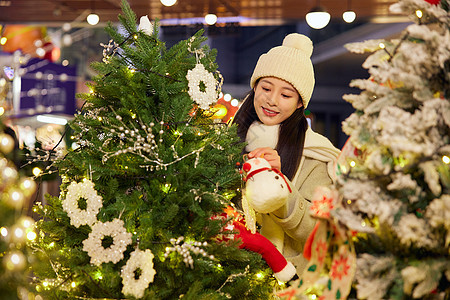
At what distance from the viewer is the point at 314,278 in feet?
3.49

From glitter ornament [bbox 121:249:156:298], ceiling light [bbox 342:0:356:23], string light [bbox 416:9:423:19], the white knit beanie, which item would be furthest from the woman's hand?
ceiling light [bbox 342:0:356:23]

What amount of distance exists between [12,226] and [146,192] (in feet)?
1.75

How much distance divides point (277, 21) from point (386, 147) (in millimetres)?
6141

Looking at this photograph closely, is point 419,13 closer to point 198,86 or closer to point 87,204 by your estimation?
point 198,86

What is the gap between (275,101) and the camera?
203cm

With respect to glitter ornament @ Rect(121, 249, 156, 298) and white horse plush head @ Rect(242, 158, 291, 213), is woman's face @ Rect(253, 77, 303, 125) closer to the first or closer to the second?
white horse plush head @ Rect(242, 158, 291, 213)

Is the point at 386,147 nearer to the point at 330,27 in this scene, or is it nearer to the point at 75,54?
the point at 330,27

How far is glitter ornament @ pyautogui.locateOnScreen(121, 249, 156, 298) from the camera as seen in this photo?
1.25 meters

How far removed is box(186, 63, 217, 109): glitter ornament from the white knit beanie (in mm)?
550

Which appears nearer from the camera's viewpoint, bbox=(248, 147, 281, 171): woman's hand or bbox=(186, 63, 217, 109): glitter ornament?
bbox=(186, 63, 217, 109): glitter ornament

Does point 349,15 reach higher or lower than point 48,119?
higher

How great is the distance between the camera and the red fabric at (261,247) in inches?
61.8

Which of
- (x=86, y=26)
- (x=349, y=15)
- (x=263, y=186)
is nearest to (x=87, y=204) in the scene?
(x=263, y=186)

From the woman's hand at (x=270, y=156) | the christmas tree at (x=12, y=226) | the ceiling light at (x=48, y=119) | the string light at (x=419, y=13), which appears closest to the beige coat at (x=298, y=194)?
the woman's hand at (x=270, y=156)
